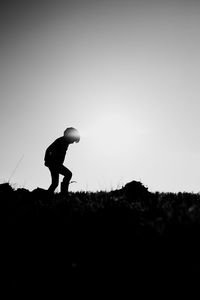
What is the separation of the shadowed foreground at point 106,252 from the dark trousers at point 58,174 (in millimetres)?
4643

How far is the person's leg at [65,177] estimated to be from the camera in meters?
10.8

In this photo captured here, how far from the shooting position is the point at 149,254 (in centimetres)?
396

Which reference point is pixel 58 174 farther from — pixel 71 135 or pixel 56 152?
pixel 71 135

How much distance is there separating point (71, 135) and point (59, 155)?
858 mm

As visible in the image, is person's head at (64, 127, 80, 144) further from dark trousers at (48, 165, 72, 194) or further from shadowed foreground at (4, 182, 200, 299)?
shadowed foreground at (4, 182, 200, 299)

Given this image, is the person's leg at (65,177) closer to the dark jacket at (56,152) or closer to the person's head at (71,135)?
the dark jacket at (56,152)

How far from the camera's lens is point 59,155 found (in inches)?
424

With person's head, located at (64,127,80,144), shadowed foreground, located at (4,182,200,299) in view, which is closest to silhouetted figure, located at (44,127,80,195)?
person's head, located at (64,127,80,144)

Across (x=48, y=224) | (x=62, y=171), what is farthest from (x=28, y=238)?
(x=62, y=171)

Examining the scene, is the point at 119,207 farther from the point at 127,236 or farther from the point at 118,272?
the point at 118,272

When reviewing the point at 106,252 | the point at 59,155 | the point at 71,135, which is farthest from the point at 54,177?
the point at 106,252

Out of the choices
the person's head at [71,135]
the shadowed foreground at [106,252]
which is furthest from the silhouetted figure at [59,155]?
the shadowed foreground at [106,252]

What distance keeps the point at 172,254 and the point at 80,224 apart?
2.09 m

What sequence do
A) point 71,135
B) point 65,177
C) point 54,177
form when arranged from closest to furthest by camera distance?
point 71,135
point 54,177
point 65,177
